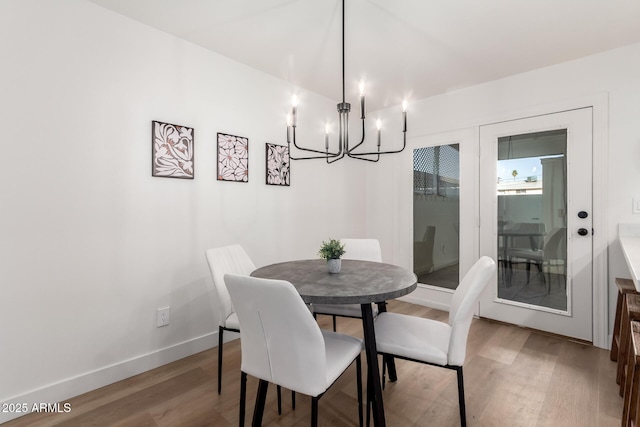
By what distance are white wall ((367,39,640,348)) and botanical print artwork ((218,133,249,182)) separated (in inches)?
78.8

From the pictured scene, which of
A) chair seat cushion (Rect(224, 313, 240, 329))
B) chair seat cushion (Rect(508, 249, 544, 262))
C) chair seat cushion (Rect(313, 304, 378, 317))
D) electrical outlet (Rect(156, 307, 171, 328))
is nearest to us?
chair seat cushion (Rect(224, 313, 240, 329))

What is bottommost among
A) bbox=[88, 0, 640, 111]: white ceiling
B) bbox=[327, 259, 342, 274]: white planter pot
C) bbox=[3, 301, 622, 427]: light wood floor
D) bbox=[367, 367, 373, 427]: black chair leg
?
bbox=[3, 301, 622, 427]: light wood floor

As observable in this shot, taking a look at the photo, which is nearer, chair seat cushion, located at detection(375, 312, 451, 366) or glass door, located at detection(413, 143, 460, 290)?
chair seat cushion, located at detection(375, 312, 451, 366)

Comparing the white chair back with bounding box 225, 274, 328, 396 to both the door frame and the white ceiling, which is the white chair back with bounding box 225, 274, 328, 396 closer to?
the white ceiling

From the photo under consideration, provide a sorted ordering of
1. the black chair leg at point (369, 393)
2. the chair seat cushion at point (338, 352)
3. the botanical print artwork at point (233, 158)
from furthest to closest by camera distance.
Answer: the botanical print artwork at point (233, 158) → the black chair leg at point (369, 393) → the chair seat cushion at point (338, 352)

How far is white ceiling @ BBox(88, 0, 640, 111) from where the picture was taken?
194cm

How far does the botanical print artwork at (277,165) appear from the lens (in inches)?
115

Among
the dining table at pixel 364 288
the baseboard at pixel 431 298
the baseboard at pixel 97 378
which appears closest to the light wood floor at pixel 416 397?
the baseboard at pixel 97 378

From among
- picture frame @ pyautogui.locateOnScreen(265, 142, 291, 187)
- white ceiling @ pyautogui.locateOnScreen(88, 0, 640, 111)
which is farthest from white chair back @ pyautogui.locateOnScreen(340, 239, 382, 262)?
white ceiling @ pyautogui.locateOnScreen(88, 0, 640, 111)

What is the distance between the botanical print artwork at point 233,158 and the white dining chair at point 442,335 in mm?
1701

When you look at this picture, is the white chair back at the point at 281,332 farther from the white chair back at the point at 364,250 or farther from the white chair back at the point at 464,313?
the white chair back at the point at 364,250

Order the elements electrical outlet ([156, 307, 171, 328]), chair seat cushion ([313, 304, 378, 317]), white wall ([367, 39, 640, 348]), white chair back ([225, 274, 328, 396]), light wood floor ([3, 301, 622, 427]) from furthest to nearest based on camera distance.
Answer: white wall ([367, 39, 640, 348]), electrical outlet ([156, 307, 171, 328]), chair seat cushion ([313, 304, 378, 317]), light wood floor ([3, 301, 622, 427]), white chair back ([225, 274, 328, 396])

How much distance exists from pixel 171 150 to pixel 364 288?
5.78 feet

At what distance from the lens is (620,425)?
5.25 feet
